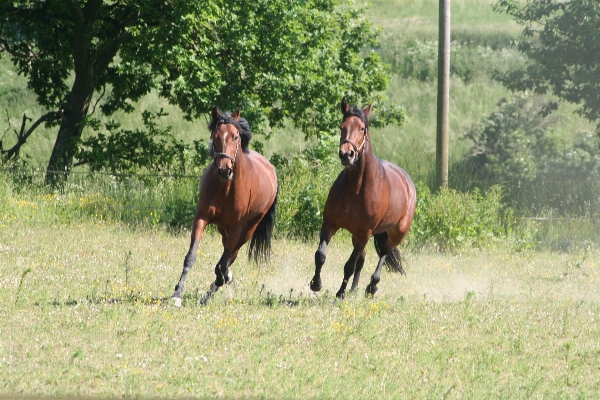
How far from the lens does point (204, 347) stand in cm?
729

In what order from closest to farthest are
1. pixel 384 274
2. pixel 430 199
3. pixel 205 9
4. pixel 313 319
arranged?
1. pixel 313 319
2. pixel 384 274
3. pixel 430 199
4. pixel 205 9

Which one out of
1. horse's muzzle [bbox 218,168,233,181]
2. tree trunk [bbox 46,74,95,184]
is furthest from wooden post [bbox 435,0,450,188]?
horse's muzzle [bbox 218,168,233,181]

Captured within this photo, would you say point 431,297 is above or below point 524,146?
below

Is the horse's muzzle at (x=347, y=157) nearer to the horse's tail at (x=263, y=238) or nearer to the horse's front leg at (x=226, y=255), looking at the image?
the horse's front leg at (x=226, y=255)

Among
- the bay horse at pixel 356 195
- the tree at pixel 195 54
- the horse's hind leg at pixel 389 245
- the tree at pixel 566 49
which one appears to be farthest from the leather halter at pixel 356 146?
the tree at pixel 566 49

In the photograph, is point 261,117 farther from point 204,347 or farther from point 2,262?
point 204,347

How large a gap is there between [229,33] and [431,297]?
959cm

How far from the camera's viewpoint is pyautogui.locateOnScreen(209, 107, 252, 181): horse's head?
8633mm

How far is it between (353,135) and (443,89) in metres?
Result: 8.21

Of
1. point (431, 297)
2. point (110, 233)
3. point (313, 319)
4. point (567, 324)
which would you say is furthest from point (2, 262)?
point (567, 324)

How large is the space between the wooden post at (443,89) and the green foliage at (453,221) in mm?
654

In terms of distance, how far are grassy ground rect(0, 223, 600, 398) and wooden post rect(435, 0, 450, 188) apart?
4.93 metres

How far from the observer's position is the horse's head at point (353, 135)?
874 cm

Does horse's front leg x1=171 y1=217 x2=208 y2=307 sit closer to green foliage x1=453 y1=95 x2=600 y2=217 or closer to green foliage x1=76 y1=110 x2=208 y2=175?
green foliage x1=76 y1=110 x2=208 y2=175
